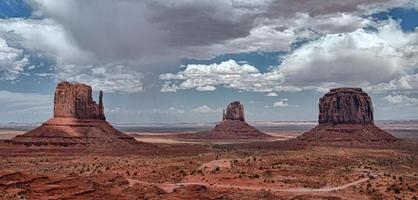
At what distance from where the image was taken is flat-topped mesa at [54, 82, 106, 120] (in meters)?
144

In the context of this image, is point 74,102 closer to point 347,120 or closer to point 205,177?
point 205,177

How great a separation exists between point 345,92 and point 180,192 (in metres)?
125

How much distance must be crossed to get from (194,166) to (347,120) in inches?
3562

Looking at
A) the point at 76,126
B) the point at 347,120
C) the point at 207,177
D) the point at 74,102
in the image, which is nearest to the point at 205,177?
the point at 207,177

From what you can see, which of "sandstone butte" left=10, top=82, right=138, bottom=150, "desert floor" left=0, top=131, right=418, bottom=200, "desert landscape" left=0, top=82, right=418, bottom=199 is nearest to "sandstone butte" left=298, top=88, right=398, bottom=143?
"desert landscape" left=0, top=82, right=418, bottom=199

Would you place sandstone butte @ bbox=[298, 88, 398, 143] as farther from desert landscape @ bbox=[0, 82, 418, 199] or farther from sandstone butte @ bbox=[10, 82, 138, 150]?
sandstone butte @ bbox=[10, 82, 138, 150]

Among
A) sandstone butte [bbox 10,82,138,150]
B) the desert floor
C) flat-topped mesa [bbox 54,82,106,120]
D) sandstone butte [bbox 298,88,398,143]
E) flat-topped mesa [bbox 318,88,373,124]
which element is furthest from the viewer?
flat-topped mesa [bbox 318,88,373,124]

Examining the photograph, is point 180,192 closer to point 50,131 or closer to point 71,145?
point 71,145

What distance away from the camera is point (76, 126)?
142250 mm

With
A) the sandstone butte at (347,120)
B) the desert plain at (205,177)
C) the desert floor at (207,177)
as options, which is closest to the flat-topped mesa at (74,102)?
the desert plain at (205,177)

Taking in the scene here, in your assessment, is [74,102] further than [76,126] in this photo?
Yes

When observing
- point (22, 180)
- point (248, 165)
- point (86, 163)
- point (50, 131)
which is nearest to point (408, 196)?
point (248, 165)

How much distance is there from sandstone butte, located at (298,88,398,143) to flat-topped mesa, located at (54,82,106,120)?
7612cm

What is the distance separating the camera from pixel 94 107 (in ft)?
493
